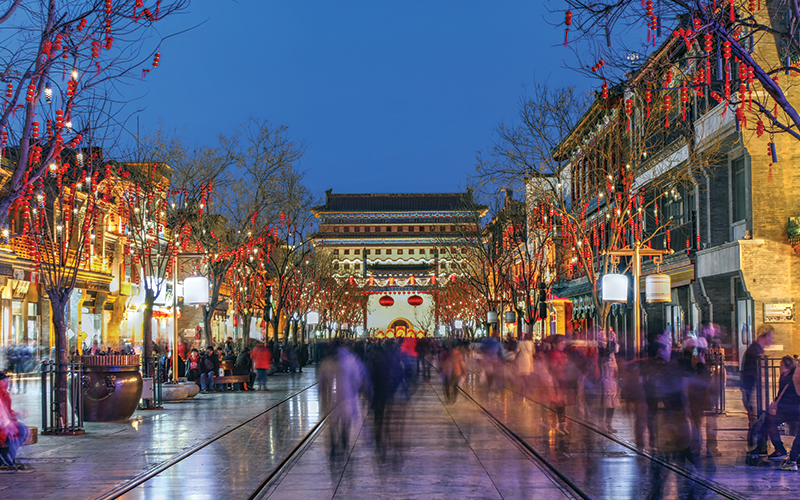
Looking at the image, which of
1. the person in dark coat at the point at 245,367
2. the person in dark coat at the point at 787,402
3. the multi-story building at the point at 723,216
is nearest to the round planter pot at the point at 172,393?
the person in dark coat at the point at 245,367

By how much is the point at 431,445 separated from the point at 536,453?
6.88ft

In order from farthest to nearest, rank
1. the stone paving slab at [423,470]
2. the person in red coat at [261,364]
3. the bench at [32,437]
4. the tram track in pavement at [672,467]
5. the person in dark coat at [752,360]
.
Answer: the person in red coat at [261,364], the bench at [32,437], the person in dark coat at [752,360], the stone paving slab at [423,470], the tram track in pavement at [672,467]

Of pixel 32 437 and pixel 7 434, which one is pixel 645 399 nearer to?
pixel 7 434

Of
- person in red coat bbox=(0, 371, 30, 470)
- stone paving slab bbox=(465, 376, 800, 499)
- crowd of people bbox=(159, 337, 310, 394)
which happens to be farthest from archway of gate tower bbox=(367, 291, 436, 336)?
person in red coat bbox=(0, 371, 30, 470)

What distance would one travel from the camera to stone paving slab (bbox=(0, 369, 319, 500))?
36.6 ft

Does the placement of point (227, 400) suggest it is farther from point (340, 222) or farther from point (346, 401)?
point (340, 222)

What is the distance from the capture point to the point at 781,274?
2836 cm

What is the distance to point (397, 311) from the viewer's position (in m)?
131

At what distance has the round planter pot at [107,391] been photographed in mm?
18703

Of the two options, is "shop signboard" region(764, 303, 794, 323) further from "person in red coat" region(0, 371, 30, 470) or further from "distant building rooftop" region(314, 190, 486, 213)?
"distant building rooftop" region(314, 190, 486, 213)

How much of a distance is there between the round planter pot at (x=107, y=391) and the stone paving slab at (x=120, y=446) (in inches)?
10.4

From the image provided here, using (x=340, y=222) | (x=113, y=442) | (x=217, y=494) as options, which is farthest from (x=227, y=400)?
(x=340, y=222)

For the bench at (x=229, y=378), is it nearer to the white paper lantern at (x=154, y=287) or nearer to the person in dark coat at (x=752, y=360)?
the white paper lantern at (x=154, y=287)

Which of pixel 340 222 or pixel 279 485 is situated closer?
pixel 279 485
